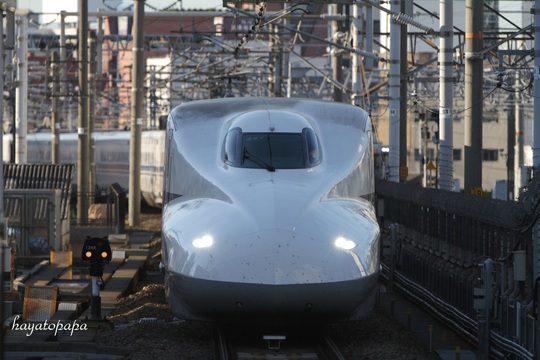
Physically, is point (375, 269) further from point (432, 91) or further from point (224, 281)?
point (432, 91)

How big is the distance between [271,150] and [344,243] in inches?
82.3

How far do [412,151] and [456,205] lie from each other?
65512 mm

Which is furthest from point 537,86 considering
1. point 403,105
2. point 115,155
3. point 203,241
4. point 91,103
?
point 115,155

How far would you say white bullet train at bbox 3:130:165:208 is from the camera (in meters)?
51.6

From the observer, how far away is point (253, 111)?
16.0 metres

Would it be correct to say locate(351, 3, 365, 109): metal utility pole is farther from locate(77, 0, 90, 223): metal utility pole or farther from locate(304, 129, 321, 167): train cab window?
locate(304, 129, 321, 167): train cab window

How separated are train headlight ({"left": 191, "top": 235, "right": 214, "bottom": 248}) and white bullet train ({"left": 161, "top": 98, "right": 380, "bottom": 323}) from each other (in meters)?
0.02

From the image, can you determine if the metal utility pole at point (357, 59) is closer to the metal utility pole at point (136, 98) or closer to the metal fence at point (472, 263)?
the metal utility pole at point (136, 98)

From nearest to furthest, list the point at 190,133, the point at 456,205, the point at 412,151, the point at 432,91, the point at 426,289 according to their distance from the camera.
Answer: the point at 190,133
the point at 456,205
the point at 426,289
the point at 432,91
the point at 412,151

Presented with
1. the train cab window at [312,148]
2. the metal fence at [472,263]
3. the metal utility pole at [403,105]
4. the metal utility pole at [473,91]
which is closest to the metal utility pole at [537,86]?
the metal fence at [472,263]

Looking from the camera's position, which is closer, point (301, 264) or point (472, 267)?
point (301, 264)

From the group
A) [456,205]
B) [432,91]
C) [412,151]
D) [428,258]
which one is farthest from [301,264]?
[412,151]

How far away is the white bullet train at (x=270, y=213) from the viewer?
523 inches

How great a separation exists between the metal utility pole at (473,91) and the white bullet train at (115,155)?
98.0 ft
